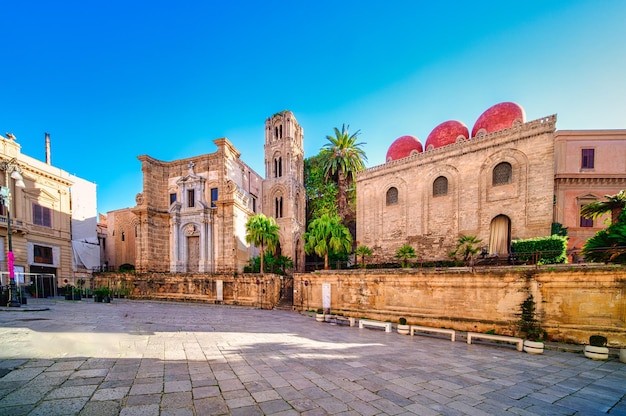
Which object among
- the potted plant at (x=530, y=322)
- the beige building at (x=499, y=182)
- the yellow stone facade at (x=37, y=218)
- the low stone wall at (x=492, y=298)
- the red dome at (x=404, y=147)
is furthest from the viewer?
the red dome at (x=404, y=147)

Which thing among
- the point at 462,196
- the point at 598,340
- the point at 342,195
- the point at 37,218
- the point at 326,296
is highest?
the point at 342,195

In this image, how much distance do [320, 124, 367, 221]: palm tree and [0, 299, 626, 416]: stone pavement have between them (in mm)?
22617

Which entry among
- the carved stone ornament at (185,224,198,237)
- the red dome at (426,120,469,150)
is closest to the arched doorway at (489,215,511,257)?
the red dome at (426,120,469,150)

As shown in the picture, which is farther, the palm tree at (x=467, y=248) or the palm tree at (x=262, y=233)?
the palm tree at (x=262, y=233)

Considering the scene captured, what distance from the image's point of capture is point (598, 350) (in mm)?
8141

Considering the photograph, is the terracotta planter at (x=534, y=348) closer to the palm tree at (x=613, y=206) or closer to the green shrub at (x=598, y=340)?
the green shrub at (x=598, y=340)

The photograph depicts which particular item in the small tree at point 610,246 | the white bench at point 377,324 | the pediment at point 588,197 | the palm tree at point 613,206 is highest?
the pediment at point 588,197

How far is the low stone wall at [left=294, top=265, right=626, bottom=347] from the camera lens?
9359mm

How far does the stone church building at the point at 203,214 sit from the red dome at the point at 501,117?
67.6 ft

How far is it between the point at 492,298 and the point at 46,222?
36.6 meters

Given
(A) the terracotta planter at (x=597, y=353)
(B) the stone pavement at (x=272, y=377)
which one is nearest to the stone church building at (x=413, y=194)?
(A) the terracotta planter at (x=597, y=353)

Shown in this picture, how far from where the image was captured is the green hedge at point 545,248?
43.1ft

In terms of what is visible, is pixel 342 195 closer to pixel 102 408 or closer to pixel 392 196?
pixel 392 196

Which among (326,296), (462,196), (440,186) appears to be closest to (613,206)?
(462,196)
